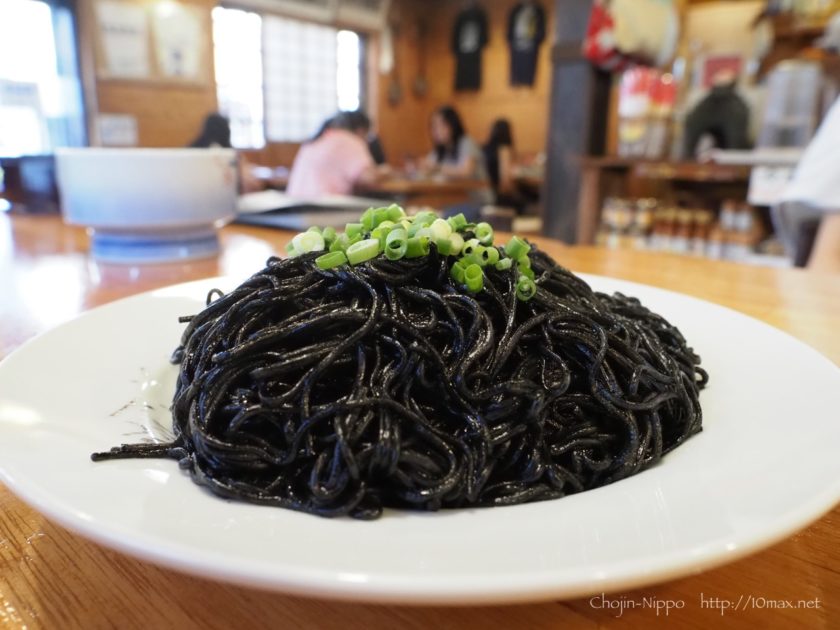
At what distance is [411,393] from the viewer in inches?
31.7

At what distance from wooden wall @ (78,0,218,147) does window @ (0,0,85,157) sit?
17 centimetres

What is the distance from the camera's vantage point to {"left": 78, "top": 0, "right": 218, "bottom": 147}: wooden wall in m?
7.73

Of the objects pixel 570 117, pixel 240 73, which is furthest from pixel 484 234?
pixel 240 73

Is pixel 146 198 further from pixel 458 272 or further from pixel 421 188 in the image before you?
pixel 421 188

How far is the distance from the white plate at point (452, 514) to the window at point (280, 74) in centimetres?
965

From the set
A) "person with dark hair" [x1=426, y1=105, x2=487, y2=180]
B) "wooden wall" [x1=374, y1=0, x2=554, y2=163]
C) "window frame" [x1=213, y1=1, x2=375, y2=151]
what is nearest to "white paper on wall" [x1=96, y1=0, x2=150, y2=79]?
"window frame" [x1=213, y1=1, x2=375, y2=151]

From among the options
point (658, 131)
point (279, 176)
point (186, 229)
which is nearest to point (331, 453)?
point (186, 229)

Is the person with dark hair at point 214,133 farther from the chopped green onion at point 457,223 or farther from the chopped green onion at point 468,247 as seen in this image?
the chopped green onion at point 468,247

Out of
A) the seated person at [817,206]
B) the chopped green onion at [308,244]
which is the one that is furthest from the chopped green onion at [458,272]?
the seated person at [817,206]

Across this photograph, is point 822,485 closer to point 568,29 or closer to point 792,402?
point 792,402

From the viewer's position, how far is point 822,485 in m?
0.54

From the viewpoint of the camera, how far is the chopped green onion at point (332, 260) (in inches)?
37.2

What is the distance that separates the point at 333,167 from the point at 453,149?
400 cm

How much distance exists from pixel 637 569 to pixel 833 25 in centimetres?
509
